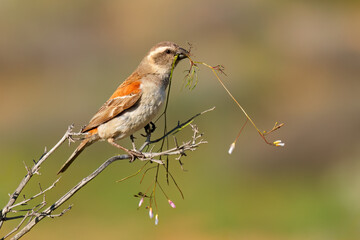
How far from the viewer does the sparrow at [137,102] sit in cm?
619

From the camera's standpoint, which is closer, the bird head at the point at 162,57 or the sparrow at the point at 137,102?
the sparrow at the point at 137,102

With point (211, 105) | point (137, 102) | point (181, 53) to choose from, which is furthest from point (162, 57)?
point (211, 105)

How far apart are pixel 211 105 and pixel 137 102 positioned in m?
10.3

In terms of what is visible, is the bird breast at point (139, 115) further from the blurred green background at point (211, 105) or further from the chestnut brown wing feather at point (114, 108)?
the blurred green background at point (211, 105)

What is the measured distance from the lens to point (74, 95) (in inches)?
747

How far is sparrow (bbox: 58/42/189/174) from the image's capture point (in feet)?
20.3

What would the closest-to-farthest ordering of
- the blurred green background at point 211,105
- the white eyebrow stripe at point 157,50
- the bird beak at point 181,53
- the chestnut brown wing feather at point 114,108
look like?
the bird beak at point 181,53 → the chestnut brown wing feather at point 114,108 → the white eyebrow stripe at point 157,50 → the blurred green background at point 211,105

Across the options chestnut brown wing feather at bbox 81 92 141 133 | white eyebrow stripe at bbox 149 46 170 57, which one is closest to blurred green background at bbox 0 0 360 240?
chestnut brown wing feather at bbox 81 92 141 133

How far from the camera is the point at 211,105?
16.5 m

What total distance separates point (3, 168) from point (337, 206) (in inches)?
287

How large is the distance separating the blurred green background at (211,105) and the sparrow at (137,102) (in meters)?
6.68

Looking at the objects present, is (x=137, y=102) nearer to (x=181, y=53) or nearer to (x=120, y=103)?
(x=120, y=103)

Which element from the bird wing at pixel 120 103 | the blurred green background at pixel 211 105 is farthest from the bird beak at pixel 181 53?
the blurred green background at pixel 211 105

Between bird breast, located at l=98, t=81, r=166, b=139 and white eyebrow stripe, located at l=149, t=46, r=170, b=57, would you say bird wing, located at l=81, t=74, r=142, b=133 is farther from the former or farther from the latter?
white eyebrow stripe, located at l=149, t=46, r=170, b=57
